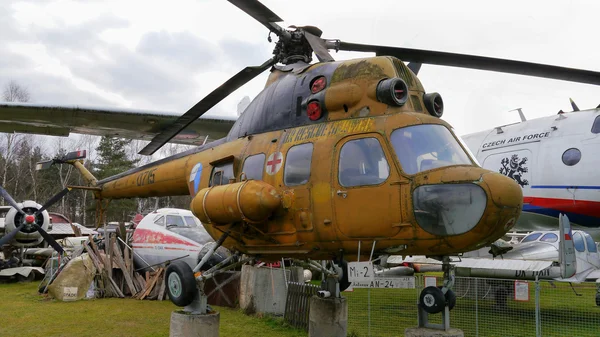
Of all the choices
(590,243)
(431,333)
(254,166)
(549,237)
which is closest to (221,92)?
(254,166)

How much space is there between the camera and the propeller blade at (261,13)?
19.9 feet

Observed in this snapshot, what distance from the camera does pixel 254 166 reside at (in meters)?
6.84

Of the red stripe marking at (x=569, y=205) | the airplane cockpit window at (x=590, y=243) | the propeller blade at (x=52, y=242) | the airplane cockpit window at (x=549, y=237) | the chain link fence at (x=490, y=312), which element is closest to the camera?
the chain link fence at (x=490, y=312)

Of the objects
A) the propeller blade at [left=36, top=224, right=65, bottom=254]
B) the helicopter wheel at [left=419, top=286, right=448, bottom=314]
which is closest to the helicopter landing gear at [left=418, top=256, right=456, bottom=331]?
the helicopter wheel at [left=419, top=286, right=448, bottom=314]

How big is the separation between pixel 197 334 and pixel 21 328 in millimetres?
5122

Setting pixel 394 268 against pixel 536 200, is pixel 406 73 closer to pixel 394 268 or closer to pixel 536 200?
pixel 536 200

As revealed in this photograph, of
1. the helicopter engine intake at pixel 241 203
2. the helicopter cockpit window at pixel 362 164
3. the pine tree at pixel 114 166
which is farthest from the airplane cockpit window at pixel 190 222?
the pine tree at pixel 114 166

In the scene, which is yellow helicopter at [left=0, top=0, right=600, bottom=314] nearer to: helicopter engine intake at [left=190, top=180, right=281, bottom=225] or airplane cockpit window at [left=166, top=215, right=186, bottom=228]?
helicopter engine intake at [left=190, top=180, right=281, bottom=225]

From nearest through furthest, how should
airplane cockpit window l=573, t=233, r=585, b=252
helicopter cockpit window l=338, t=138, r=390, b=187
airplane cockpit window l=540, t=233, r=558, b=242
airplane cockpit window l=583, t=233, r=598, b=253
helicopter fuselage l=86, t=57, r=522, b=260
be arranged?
helicopter fuselage l=86, t=57, r=522, b=260
helicopter cockpit window l=338, t=138, r=390, b=187
airplane cockpit window l=573, t=233, r=585, b=252
airplane cockpit window l=583, t=233, r=598, b=253
airplane cockpit window l=540, t=233, r=558, b=242

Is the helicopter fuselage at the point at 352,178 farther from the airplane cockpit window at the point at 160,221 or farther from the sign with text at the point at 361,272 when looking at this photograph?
the airplane cockpit window at the point at 160,221

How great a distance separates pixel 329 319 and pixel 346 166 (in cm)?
337

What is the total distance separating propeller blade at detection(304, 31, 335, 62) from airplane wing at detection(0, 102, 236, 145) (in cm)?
746

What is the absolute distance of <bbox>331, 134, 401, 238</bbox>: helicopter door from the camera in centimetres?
532

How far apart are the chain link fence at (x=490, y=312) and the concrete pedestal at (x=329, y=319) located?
3.74ft
